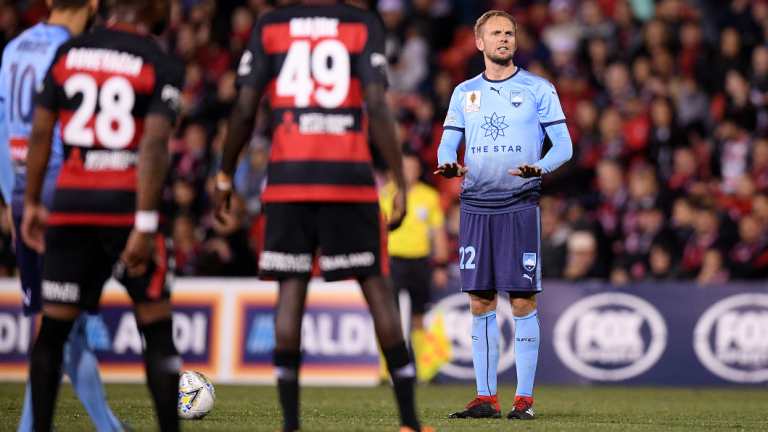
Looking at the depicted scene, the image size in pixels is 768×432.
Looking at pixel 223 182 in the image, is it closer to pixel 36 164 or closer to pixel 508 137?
pixel 36 164

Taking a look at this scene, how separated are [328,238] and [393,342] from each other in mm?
603

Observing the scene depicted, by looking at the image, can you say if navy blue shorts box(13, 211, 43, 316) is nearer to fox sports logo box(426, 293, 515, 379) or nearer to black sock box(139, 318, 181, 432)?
black sock box(139, 318, 181, 432)

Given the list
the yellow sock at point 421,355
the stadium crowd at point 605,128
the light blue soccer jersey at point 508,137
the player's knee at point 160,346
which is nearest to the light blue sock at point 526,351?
the light blue soccer jersey at point 508,137

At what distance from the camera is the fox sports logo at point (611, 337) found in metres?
14.5

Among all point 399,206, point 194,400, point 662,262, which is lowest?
point 194,400

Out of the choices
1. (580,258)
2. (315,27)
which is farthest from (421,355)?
(315,27)

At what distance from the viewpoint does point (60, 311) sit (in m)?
5.91

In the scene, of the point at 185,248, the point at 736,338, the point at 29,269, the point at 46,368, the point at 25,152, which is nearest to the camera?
the point at 46,368

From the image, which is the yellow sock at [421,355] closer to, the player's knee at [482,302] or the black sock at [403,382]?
the player's knee at [482,302]

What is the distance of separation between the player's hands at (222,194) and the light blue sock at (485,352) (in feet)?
9.70

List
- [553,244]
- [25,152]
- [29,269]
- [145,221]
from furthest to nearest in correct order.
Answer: [553,244] → [25,152] → [29,269] → [145,221]

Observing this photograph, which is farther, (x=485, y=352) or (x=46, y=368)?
(x=485, y=352)

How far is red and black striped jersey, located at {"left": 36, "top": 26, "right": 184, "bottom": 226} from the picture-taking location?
583 cm

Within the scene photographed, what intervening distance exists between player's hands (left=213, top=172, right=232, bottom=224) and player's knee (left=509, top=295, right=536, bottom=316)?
119 inches
